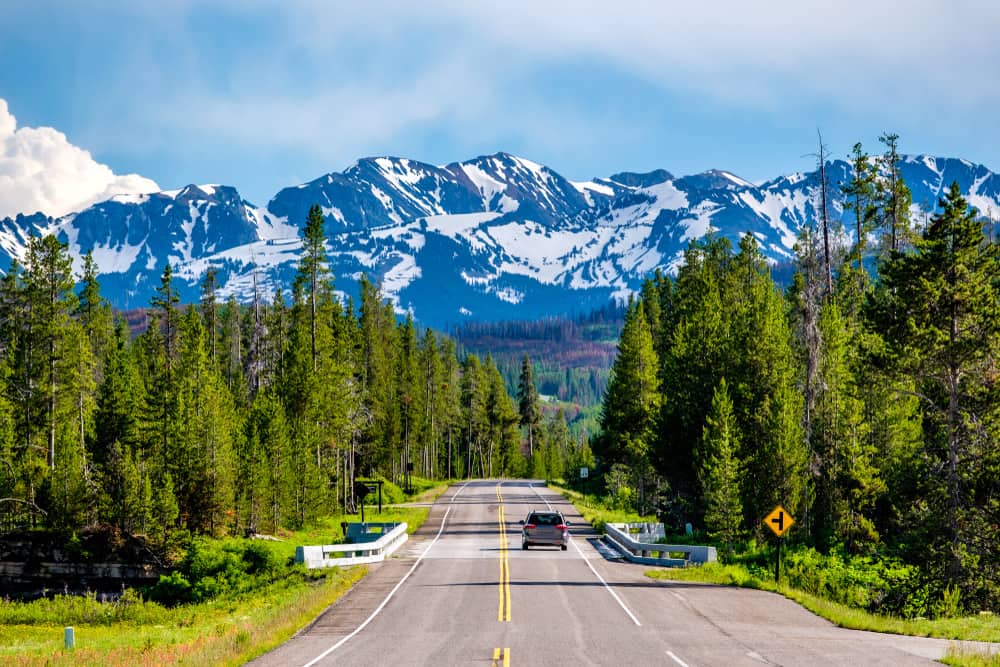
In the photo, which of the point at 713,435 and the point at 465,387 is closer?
the point at 713,435

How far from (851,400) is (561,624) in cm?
2903

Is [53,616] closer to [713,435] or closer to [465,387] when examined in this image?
[713,435]

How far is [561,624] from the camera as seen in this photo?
2214 cm

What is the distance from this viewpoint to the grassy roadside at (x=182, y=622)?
21.2 meters

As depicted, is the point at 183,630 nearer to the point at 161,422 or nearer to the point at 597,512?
the point at 161,422

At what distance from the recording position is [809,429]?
4550cm

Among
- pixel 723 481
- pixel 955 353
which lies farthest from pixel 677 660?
pixel 723 481

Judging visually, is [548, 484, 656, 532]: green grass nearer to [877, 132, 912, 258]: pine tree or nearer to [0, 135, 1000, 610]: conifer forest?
[0, 135, 1000, 610]: conifer forest

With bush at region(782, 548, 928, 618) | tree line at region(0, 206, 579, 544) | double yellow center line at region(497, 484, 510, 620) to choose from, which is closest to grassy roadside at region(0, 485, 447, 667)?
tree line at region(0, 206, 579, 544)

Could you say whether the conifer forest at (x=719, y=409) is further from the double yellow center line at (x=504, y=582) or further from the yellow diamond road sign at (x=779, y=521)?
the double yellow center line at (x=504, y=582)

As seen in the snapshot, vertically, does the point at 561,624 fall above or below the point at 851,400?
below

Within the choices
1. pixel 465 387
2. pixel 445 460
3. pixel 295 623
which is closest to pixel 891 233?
pixel 295 623

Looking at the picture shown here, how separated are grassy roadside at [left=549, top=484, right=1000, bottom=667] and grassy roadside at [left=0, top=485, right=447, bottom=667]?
1285cm

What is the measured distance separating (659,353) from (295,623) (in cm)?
5872
